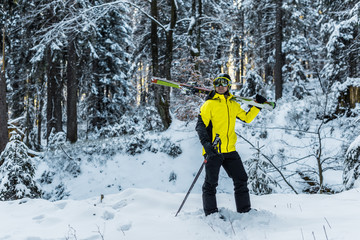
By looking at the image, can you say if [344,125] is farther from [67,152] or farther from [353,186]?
[67,152]

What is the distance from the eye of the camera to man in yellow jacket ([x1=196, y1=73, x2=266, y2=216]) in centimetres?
405

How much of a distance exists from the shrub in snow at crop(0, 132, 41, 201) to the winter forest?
2 centimetres

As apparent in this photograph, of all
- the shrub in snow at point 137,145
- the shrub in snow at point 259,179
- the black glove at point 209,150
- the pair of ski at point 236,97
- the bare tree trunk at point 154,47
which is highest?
the bare tree trunk at point 154,47

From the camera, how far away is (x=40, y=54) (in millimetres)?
13008

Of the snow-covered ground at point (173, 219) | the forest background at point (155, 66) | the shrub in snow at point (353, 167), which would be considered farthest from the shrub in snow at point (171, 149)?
the shrub in snow at point (353, 167)

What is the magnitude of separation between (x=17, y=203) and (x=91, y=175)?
5.76m

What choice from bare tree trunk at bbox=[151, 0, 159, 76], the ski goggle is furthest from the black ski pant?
bare tree trunk at bbox=[151, 0, 159, 76]

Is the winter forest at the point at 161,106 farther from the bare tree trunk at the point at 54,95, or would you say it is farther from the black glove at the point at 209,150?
the black glove at the point at 209,150

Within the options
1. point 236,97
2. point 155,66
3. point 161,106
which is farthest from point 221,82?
point 155,66

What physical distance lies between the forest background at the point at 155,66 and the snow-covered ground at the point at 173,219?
7.99 feet

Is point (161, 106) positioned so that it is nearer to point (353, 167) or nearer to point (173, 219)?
point (353, 167)

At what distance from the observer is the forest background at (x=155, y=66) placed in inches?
394

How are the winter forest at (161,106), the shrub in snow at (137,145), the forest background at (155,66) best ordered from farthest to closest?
the shrub in snow at (137,145), the forest background at (155,66), the winter forest at (161,106)

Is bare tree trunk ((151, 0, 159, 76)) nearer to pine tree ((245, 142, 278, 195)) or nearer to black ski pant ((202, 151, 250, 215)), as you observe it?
pine tree ((245, 142, 278, 195))
